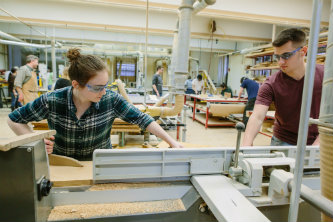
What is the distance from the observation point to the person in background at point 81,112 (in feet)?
3.84

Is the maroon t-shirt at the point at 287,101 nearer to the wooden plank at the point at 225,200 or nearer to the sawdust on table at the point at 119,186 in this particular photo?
the wooden plank at the point at 225,200

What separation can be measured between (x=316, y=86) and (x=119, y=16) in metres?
4.58

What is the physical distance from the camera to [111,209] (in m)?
0.75

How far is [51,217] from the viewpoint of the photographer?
69 cm

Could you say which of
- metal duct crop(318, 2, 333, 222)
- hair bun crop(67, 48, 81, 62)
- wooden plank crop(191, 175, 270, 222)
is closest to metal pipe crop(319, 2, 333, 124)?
metal duct crop(318, 2, 333, 222)

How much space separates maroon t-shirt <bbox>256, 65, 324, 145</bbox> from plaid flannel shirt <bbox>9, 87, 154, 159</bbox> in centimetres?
91

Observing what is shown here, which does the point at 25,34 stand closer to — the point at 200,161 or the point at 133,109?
the point at 133,109

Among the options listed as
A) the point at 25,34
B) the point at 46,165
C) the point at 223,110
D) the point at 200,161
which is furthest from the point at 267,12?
the point at 25,34

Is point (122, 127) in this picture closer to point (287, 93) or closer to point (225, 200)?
point (287, 93)

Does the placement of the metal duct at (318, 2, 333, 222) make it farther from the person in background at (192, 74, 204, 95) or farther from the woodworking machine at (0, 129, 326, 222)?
the person in background at (192, 74, 204, 95)

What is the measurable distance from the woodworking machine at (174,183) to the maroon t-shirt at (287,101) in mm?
613

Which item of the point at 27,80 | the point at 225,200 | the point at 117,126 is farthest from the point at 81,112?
the point at 27,80

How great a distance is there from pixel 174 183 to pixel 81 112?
718mm

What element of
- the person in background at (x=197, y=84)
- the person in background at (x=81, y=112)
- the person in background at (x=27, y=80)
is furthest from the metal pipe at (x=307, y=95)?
the person in background at (x=197, y=84)
